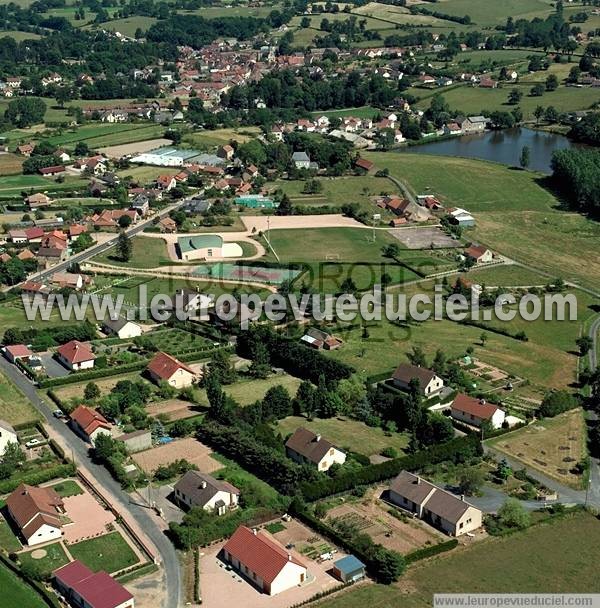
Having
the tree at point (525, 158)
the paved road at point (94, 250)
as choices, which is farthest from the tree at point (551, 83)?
the paved road at point (94, 250)

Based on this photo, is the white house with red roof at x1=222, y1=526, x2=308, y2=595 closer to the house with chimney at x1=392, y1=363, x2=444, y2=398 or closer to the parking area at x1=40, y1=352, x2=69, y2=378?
the house with chimney at x1=392, y1=363, x2=444, y2=398

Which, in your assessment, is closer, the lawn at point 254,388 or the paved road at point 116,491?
the paved road at point 116,491

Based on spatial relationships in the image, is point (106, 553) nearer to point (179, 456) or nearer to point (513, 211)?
point (179, 456)

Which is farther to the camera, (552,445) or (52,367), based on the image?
(52,367)

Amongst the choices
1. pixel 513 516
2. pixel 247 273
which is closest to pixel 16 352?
pixel 247 273

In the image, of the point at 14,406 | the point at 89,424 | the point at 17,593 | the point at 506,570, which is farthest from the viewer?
the point at 14,406

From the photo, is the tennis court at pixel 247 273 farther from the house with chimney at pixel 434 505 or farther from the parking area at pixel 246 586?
→ the parking area at pixel 246 586

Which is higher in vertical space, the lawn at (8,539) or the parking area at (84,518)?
the lawn at (8,539)

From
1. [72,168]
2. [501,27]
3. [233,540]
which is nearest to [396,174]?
[72,168]
